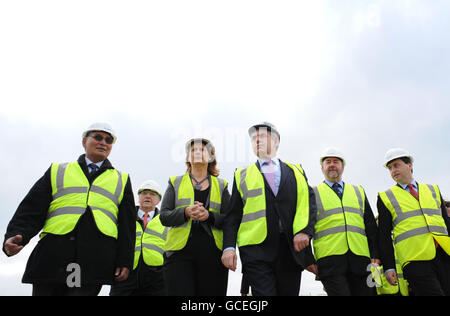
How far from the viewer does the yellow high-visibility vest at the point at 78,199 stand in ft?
14.0

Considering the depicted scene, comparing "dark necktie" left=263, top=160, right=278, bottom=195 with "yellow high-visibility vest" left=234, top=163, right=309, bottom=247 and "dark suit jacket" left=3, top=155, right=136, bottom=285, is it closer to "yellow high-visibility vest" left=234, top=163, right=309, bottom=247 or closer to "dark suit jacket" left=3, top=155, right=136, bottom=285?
"yellow high-visibility vest" left=234, top=163, right=309, bottom=247

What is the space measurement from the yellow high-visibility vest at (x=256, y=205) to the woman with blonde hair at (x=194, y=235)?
0.38 m

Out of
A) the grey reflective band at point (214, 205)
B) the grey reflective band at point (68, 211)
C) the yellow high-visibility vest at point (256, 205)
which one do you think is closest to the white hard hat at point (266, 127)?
the yellow high-visibility vest at point (256, 205)

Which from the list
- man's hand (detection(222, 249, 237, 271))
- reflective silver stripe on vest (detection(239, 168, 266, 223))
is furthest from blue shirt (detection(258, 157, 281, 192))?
man's hand (detection(222, 249, 237, 271))

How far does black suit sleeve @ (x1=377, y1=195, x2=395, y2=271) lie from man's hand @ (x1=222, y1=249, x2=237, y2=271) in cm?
265

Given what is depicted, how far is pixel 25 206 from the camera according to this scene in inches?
171

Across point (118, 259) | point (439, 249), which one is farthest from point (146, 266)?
point (439, 249)

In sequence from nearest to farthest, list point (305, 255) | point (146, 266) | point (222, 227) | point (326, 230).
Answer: point (305, 255) < point (222, 227) < point (326, 230) < point (146, 266)

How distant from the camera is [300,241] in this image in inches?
167

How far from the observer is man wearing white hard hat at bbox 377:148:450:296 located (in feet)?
18.5

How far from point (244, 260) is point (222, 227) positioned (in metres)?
0.61

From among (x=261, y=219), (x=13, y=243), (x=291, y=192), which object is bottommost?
(x=13, y=243)

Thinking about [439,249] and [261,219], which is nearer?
[261,219]

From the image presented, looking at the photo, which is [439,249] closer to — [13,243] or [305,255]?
[305,255]
